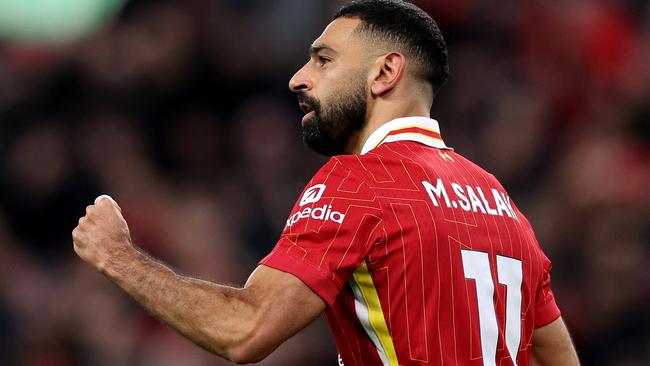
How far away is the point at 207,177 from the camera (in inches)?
371

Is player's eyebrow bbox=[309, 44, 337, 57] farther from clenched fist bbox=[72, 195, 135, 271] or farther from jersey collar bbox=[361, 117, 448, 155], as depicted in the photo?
clenched fist bbox=[72, 195, 135, 271]

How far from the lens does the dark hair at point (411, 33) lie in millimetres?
4363

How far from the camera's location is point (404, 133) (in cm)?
423

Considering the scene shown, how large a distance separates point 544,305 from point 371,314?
81 cm

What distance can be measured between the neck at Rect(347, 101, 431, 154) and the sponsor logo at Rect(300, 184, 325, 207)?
1.51 feet

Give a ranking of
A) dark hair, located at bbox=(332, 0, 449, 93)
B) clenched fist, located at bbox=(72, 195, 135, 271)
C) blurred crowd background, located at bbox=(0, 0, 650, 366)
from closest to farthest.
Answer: clenched fist, located at bbox=(72, 195, 135, 271)
dark hair, located at bbox=(332, 0, 449, 93)
blurred crowd background, located at bbox=(0, 0, 650, 366)

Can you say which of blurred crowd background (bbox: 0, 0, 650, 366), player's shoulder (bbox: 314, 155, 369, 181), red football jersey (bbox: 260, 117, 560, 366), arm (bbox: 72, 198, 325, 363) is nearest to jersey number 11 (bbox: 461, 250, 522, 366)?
red football jersey (bbox: 260, 117, 560, 366)

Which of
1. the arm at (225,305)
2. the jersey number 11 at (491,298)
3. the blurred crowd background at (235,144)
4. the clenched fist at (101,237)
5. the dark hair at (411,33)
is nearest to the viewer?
the arm at (225,305)

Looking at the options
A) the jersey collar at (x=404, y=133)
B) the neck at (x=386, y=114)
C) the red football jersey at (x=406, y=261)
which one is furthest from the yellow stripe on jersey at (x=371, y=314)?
the neck at (x=386, y=114)

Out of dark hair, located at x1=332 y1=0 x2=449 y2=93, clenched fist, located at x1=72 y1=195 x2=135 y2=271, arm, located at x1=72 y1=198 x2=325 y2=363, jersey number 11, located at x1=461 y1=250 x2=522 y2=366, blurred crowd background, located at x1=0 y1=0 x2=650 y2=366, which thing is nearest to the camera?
arm, located at x1=72 y1=198 x2=325 y2=363

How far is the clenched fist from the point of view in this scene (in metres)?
3.85

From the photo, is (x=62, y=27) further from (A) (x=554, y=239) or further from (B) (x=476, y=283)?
(B) (x=476, y=283)

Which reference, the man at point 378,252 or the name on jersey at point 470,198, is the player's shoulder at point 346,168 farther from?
the name on jersey at point 470,198

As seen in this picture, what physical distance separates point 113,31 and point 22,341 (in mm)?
2858
